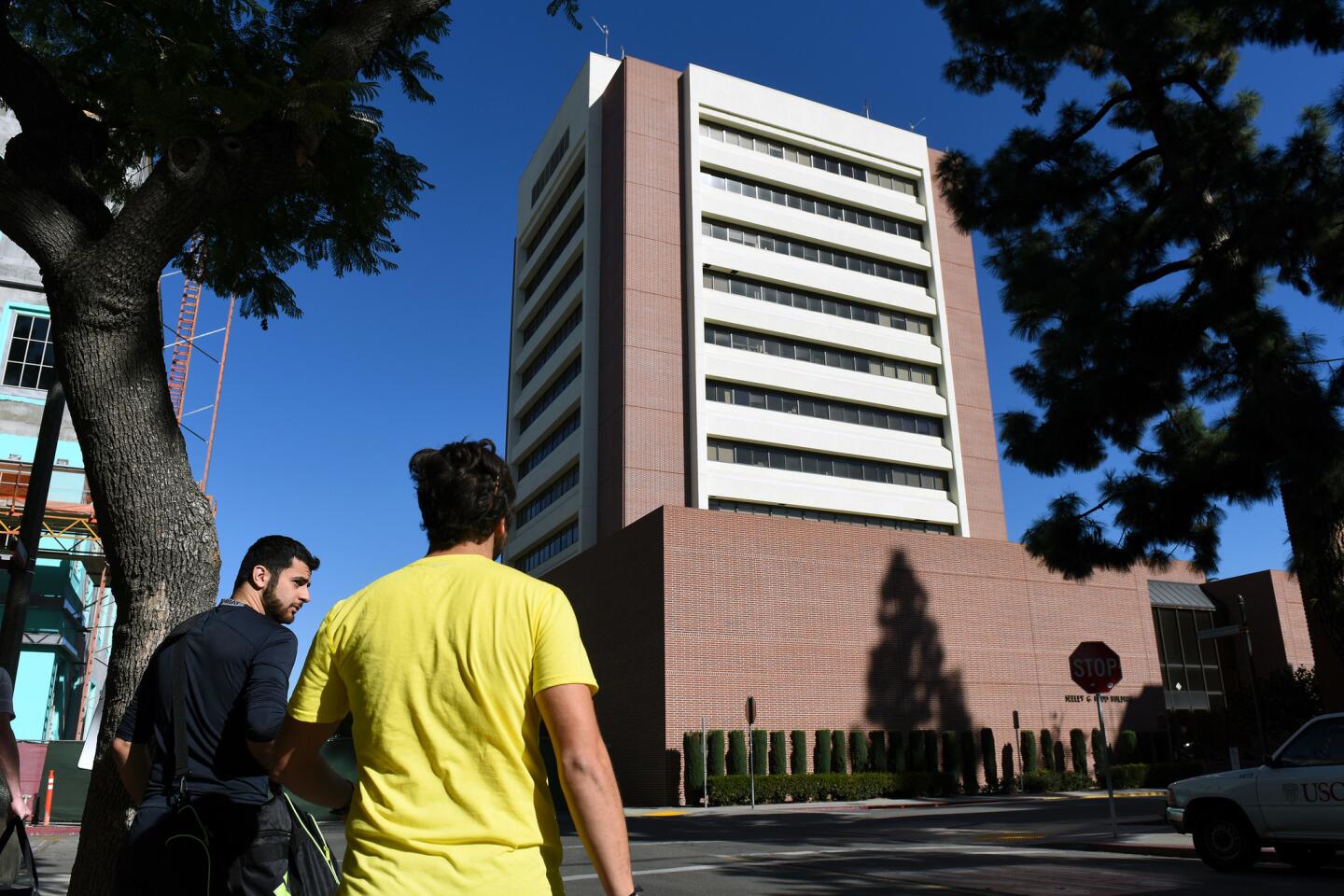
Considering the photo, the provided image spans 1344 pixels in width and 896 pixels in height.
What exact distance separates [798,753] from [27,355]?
25503 mm

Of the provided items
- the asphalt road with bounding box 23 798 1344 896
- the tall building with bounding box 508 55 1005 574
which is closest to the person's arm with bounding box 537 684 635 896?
the asphalt road with bounding box 23 798 1344 896

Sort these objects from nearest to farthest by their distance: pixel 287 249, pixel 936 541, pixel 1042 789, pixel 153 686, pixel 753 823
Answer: pixel 153 686, pixel 287 249, pixel 753 823, pixel 1042 789, pixel 936 541

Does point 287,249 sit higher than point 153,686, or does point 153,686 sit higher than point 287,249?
point 287,249

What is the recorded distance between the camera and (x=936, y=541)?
3353 cm

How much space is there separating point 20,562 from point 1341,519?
577 inches

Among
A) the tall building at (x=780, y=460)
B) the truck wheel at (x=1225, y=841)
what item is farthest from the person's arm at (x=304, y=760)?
the tall building at (x=780, y=460)

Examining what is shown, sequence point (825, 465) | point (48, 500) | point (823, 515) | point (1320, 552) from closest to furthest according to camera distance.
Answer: point (1320, 552) < point (48, 500) < point (823, 515) < point (825, 465)

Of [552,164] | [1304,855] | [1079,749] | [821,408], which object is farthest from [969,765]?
[552,164]

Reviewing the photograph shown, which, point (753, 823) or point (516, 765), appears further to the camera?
point (753, 823)

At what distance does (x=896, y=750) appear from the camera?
98.1ft

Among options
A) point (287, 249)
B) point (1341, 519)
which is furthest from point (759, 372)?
point (287, 249)

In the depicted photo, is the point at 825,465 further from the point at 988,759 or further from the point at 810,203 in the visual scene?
the point at 988,759

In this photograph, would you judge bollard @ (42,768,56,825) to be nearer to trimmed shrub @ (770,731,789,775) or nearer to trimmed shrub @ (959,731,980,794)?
trimmed shrub @ (770,731,789,775)

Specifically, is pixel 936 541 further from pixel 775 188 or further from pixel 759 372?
pixel 775 188
